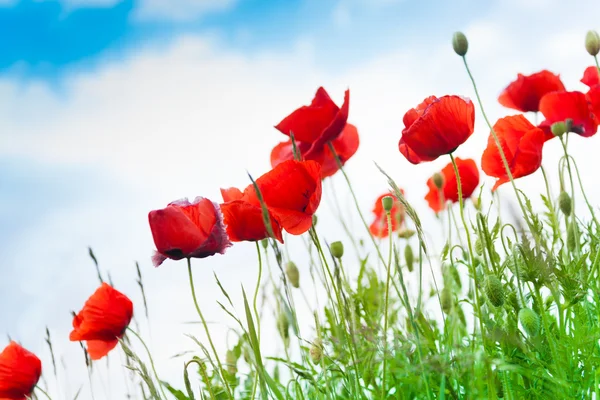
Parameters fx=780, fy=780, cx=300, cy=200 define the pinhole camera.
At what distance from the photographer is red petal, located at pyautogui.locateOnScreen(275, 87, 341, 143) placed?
94.9 inches

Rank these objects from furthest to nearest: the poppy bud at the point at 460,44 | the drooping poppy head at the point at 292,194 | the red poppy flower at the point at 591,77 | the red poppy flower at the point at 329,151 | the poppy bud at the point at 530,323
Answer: the red poppy flower at the point at 591,77, the red poppy flower at the point at 329,151, the poppy bud at the point at 460,44, the drooping poppy head at the point at 292,194, the poppy bud at the point at 530,323

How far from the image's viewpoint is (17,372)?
2.56m

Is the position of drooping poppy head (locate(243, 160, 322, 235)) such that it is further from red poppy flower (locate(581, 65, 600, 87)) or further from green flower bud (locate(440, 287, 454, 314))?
red poppy flower (locate(581, 65, 600, 87))

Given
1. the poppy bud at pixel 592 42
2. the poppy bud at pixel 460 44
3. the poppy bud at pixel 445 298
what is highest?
the poppy bud at pixel 592 42

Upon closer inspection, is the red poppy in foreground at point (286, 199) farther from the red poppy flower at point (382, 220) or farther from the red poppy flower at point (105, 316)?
the red poppy flower at point (382, 220)

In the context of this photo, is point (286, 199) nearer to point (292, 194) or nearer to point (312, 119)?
point (292, 194)

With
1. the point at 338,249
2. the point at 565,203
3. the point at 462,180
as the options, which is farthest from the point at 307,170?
the point at 462,180

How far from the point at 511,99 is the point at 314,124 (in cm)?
94

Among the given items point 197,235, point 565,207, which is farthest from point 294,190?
point 565,207

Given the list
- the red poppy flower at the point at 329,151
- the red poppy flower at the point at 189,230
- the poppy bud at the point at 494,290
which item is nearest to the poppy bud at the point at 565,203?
the red poppy flower at the point at 329,151

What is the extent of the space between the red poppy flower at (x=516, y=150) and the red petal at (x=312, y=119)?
1.60 ft

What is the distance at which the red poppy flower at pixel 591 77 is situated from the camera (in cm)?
279

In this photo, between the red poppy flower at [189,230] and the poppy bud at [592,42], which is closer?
the red poppy flower at [189,230]

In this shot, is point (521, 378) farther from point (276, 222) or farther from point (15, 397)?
point (15, 397)
